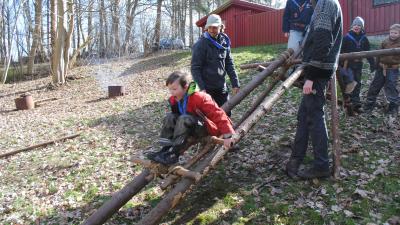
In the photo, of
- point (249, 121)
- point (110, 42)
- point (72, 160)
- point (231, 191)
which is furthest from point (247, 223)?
point (110, 42)

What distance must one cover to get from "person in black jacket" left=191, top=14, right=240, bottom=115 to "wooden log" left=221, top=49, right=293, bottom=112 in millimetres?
485

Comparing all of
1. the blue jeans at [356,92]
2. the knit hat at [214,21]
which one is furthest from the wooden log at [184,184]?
the blue jeans at [356,92]

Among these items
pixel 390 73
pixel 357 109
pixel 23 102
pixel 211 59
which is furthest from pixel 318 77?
pixel 23 102

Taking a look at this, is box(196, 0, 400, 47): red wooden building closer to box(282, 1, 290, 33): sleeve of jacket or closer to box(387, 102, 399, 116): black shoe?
box(387, 102, 399, 116): black shoe

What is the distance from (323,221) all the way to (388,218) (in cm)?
76

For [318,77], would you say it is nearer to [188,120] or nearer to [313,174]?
[313,174]

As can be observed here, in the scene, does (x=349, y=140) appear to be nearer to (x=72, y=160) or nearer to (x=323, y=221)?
(x=323, y=221)

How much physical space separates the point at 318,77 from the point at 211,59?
1724 mm

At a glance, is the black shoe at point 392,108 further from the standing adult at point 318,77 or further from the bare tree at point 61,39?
the bare tree at point 61,39

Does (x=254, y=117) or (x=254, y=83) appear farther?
(x=254, y=83)

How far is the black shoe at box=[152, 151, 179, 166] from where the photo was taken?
4.05 m

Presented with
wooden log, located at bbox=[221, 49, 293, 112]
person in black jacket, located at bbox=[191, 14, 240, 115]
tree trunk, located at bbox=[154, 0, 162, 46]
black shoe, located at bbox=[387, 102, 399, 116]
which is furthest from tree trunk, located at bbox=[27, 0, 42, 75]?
black shoe, located at bbox=[387, 102, 399, 116]

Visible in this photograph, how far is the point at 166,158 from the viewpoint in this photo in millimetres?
4082

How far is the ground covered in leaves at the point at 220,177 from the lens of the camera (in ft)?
15.6
